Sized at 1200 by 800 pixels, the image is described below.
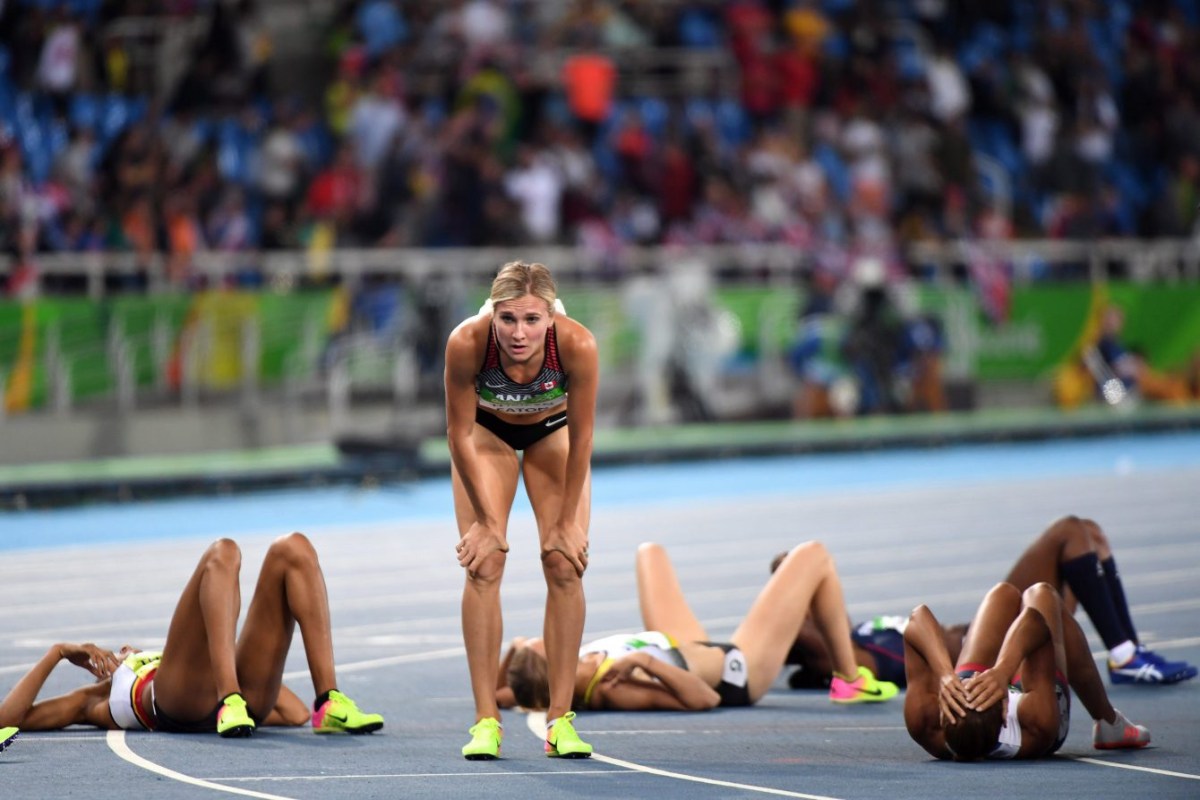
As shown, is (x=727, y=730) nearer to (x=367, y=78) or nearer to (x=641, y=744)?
(x=641, y=744)

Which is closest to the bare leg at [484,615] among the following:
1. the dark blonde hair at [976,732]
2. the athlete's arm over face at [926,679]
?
the athlete's arm over face at [926,679]

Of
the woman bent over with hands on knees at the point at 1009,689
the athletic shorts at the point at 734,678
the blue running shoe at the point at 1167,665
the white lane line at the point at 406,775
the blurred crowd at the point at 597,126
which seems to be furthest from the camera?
the blurred crowd at the point at 597,126

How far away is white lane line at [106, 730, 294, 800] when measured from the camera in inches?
228

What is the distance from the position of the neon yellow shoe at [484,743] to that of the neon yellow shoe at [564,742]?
181 millimetres

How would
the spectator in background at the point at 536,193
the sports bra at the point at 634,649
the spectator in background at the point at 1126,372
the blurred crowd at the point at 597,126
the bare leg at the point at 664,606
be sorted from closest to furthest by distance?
the sports bra at the point at 634,649 < the bare leg at the point at 664,606 < the blurred crowd at the point at 597,126 < the spectator in background at the point at 536,193 < the spectator in background at the point at 1126,372

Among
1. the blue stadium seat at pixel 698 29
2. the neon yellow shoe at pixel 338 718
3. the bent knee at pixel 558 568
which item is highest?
the blue stadium seat at pixel 698 29

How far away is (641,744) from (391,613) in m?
3.77

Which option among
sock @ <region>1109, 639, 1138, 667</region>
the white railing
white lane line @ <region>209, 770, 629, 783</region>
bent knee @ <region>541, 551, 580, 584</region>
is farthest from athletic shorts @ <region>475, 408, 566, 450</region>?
the white railing

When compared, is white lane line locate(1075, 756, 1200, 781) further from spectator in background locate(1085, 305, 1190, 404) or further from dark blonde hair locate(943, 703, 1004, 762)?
spectator in background locate(1085, 305, 1190, 404)

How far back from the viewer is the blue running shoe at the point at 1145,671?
8047 mm

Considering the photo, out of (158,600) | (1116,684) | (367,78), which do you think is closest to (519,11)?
(367,78)

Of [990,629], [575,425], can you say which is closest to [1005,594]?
[990,629]

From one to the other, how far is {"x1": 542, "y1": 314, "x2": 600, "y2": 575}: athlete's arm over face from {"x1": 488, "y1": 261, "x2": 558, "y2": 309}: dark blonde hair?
0.14 metres

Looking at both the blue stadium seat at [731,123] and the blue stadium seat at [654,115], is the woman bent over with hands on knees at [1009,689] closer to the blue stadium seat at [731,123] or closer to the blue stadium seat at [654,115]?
the blue stadium seat at [654,115]
